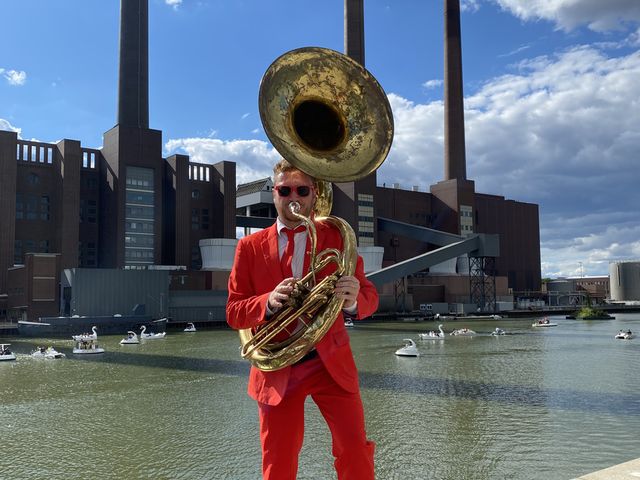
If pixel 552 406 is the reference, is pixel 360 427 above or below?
above

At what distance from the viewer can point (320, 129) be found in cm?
432

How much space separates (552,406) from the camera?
16203mm

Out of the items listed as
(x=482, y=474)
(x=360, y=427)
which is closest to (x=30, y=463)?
(x=482, y=474)

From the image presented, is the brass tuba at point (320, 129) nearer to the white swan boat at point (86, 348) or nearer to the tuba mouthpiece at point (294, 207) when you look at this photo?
the tuba mouthpiece at point (294, 207)

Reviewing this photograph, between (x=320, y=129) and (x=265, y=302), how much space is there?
1.37 meters

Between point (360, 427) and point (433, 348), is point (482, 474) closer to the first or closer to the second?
point (360, 427)

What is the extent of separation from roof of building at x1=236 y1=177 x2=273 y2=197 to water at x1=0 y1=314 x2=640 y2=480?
59033mm

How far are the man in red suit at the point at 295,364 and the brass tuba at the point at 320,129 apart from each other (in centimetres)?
14

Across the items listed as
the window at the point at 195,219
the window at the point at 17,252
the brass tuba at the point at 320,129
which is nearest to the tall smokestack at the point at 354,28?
the window at the point at 195,219

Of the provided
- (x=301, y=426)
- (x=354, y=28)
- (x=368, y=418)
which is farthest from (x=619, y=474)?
(x=354, y=28)

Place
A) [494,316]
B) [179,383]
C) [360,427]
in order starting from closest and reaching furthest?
[360,427] → [179,383] → [494,316]

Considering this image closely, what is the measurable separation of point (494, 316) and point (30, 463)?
6830 centimetres

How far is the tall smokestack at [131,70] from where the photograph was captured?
241 ft

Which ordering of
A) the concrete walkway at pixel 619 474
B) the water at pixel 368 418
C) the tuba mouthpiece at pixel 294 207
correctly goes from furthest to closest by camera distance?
the water at pixel 368 418
the concrete walkway at pixel 619 474
the tuba mouthpiece at pixel 294 207
